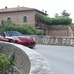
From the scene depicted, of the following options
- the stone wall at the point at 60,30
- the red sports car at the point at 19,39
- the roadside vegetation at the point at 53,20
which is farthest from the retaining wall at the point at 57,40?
the stone wall at the point at 60,30

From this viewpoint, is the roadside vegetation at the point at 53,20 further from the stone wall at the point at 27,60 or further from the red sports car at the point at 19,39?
the stone wall at the point at 27,60

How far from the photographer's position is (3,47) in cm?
1420

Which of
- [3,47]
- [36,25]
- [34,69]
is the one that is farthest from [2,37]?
[36,25]

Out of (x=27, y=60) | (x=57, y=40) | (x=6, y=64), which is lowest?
(x=57, y=40)

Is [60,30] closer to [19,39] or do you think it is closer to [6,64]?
[19,39]

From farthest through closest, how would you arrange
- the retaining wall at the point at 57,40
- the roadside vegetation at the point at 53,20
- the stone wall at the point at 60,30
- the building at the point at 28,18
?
the stone wall at the point at 60,30 < the building at the point at 28,18 < the roadside vegetation at the point at 53,20 < the retaining wall at the point at 57,40

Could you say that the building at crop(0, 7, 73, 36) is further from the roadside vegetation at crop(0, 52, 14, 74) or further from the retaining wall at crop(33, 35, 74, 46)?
the roadside vegetation at crop(0, 52, 14, 74)

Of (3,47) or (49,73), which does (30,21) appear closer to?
(3,47)

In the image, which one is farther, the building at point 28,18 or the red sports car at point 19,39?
the building at point 28,18

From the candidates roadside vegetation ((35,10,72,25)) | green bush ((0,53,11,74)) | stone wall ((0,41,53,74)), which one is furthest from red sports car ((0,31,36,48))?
roadside vegetation ((35,10,72,25))

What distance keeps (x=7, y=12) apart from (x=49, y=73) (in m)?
Answer: 58.6

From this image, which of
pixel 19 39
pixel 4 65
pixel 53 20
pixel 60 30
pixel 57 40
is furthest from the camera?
pixel 60 30

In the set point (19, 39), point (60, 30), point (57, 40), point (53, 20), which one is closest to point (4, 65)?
point (19, 39)

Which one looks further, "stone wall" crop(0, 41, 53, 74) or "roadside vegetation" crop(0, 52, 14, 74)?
"roadside vegetation" crop(0, 52, 14, 74)
